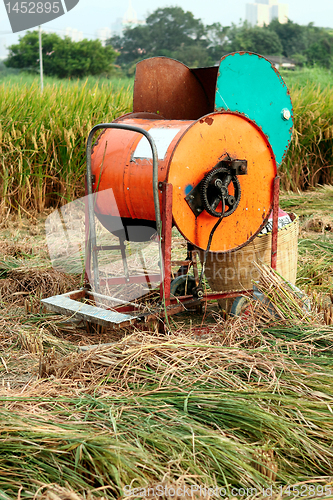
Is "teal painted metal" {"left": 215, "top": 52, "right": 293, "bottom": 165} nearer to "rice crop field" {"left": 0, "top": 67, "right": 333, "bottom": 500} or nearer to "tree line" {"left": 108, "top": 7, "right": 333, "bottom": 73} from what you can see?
"rice crop field" {"left": 0, "top": 67, "right": 333, "bottom": 500}

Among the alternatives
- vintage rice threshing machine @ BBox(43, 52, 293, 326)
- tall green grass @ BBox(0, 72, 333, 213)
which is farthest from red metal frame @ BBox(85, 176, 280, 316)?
tall green grass @ BBox(0, 72, 333, 213)

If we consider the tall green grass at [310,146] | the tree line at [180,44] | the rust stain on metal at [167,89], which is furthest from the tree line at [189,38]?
the rust stain on metal at [167,89]

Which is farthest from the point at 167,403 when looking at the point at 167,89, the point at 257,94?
the point at 167,89

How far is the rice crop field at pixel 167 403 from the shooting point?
163 centimetres

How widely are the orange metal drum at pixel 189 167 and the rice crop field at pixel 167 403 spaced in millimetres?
447

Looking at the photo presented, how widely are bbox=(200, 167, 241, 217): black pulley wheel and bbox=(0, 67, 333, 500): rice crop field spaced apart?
46 cm

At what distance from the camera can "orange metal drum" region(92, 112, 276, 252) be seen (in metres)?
2.78

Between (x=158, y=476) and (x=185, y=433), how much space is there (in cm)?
23

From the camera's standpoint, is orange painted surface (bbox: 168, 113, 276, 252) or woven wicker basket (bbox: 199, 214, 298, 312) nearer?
orange painted surface (bbox: 168, 113, 276, 252)

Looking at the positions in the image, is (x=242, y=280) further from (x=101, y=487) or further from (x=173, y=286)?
(x=101, y=487)

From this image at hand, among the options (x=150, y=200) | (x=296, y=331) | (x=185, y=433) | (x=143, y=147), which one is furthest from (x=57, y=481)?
(x=143, y=147)

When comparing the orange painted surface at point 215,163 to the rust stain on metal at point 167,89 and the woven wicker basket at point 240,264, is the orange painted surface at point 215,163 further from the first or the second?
the rust stain on metal at point 167,89

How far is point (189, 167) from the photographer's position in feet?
9.17

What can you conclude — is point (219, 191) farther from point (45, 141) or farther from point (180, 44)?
point (180, 44)
